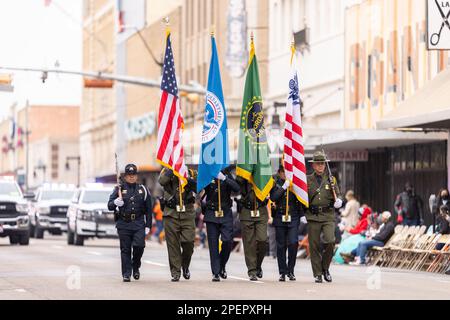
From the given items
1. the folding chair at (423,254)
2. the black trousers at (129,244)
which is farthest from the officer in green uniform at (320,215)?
the folding chair at (423,254)

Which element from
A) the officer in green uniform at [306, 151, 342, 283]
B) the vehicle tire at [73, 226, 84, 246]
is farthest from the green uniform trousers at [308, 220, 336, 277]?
the vehicle tire at [73, 226, 84, 246]

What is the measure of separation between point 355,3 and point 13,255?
62.2ft

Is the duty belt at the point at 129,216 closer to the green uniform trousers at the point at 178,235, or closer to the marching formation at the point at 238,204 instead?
the marching formation at the point at 238,204

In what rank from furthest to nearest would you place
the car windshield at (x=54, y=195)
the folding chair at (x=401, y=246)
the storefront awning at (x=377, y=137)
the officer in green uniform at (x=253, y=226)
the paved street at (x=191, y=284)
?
the car windshield at (x=54, y=195), the storefront awning at (x=377, y=137), the folding chair at (x=401, y=246), the officer in green uniform at (x=253, y=226), the paved street at (x=191, y=284)

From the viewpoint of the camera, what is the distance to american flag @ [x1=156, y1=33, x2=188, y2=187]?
79.7 feet

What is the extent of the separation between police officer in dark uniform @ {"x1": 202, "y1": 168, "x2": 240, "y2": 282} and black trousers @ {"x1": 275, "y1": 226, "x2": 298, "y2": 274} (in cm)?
90

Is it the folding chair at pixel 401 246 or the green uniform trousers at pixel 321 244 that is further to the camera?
the folding chair at pixel 401 246

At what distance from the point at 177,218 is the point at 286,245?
77.0 inches

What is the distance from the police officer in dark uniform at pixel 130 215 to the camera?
76.0 ft

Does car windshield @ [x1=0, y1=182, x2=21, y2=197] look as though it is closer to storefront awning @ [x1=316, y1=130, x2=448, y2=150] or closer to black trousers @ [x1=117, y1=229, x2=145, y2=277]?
storefront awning @ [x1=316, y1=130, x2=448, y2=150]

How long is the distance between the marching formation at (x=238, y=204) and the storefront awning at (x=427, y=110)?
955 cm
